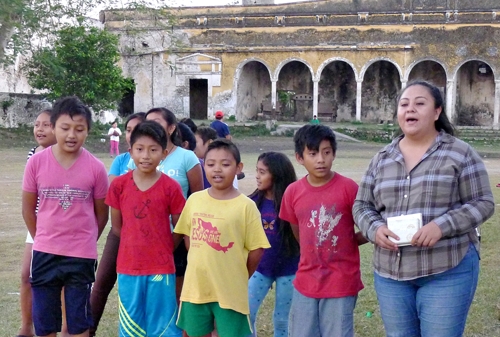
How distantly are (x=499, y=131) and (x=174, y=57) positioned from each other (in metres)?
15.3

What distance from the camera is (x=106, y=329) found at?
4.70 metres

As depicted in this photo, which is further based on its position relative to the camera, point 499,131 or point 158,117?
point 499,131

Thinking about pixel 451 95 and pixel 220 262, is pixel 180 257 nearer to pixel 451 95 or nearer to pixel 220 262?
pixel 220 262

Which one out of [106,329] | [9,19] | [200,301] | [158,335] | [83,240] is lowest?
[106,329]

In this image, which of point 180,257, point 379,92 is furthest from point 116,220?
point 379,92

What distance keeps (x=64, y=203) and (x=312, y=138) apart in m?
1.40

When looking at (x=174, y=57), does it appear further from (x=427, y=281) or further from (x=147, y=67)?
(x=427, y=281)

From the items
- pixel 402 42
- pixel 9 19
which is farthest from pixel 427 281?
pixel 402 42

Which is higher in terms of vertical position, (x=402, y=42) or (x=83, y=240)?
(x=402, y=42)

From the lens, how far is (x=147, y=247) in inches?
147

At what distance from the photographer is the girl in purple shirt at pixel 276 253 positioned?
159 inches

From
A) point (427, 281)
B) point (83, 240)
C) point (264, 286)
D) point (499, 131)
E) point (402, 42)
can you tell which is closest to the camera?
point (427, 281)

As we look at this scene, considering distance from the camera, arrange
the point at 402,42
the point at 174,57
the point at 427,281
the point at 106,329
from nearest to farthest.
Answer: the point at 427,281
the point at 106,329
the point at 402,42
the point at 174,57

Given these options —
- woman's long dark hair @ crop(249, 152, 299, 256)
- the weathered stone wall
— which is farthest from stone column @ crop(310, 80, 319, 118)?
woman's long dark hair @ crop(249, 152, 299, 256)
